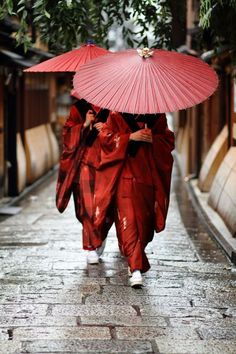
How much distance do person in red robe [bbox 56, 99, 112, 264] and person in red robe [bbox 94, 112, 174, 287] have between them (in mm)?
992

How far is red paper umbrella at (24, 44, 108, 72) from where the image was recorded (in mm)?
9703

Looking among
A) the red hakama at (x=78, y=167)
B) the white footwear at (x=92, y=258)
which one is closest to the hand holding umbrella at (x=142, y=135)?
the red hakama at (x=78, y=167)

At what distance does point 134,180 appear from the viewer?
8820mm

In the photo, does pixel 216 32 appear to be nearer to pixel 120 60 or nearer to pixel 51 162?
pixel 120 60

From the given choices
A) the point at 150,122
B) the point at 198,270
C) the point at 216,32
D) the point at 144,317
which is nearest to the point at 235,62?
the point at 216,32

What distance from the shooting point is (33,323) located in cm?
707

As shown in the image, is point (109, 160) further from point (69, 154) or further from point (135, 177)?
point (69, 154)

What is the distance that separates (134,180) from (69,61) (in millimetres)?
2065

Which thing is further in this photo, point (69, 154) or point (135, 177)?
point (69, 154)

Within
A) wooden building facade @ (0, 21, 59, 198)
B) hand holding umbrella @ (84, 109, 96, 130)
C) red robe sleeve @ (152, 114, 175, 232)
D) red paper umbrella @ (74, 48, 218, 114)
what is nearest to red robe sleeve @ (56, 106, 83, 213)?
hand holding umbrella @ (84, 109, 96, 130)

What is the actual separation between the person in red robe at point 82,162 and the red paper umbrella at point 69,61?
521mm

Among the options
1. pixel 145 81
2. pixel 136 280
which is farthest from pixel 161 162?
pixel 136 280

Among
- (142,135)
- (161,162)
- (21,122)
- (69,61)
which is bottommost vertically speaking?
(21,122)

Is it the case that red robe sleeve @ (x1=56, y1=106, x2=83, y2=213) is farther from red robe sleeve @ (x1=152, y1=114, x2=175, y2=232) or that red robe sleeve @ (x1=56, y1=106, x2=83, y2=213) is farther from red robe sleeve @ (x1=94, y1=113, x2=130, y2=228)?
red robe sleeve @ (x1=152, y1=114, x2=175, y2=232)
